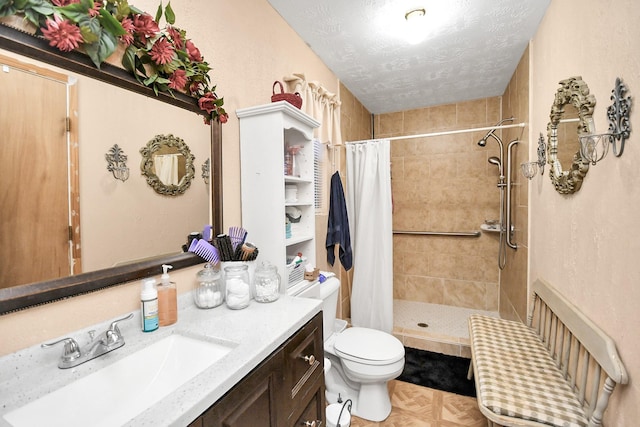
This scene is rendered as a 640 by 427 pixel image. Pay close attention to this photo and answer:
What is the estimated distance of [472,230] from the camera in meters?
3.25

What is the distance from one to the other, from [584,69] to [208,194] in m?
1.75

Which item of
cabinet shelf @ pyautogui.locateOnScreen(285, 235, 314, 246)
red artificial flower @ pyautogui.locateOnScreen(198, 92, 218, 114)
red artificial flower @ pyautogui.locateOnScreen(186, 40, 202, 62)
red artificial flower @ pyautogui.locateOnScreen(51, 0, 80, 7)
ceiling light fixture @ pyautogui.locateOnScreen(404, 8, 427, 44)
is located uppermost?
ceiling light fixture @ pyautogui.locateOnScreen(404, 8, 427, 44)

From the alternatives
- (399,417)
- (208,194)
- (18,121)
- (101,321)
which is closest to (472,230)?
(399,417)

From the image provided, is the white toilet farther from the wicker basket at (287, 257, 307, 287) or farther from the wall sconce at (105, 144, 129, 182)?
the wall sconce at (105, 144, 129, 182)

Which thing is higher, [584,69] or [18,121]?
[584,69]

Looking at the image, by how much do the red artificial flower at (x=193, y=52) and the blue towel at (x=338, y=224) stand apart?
57.8 inches

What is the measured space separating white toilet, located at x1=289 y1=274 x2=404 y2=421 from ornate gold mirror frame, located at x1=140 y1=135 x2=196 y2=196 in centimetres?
76

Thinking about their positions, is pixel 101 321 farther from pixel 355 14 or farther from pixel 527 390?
pixel 355 14

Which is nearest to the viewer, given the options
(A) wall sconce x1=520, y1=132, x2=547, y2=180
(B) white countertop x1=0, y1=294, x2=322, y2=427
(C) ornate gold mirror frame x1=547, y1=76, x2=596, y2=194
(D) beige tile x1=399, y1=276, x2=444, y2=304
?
(B) white countertop x1=0, y1=294, x2=322, y2=427

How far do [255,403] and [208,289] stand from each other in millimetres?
489

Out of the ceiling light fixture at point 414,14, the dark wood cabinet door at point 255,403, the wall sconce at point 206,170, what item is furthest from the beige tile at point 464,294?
the wall sconce at point 206,170

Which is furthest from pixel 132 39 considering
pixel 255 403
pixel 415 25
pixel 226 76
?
pixel 415 25

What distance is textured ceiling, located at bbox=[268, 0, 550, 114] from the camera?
1.71 m

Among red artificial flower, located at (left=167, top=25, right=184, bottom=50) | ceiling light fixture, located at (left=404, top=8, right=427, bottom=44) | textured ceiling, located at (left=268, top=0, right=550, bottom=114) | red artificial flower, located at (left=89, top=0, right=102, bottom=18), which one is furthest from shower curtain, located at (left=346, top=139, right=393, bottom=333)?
red artificial flower, located at (left=89, top=0, right=102, bottom=18)
